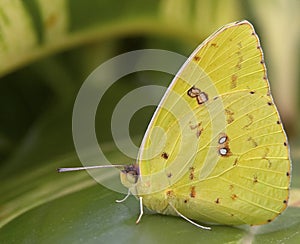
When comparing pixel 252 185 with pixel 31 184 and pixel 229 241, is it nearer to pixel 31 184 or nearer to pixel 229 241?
pixel 229 241

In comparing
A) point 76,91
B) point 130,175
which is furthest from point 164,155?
point 76,91

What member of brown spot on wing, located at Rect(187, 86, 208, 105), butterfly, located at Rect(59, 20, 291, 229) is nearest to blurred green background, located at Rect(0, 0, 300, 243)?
butterfly, located at Rect(59, 20, 291, 229)

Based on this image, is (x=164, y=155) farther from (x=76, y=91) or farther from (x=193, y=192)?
(x=76, y=91)

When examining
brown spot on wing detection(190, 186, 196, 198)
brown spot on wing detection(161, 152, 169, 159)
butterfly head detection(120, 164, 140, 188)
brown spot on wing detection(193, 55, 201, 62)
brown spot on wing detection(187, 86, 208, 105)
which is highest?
brown spot on wing detection(193, 55, 201, 62)

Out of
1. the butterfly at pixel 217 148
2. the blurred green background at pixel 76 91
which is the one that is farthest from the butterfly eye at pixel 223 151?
the blurred green background at pixel 76 91

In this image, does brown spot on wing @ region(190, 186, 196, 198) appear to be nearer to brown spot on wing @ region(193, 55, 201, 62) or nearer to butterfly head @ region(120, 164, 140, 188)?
butterfly head @ region(120, 164, 140, 188)

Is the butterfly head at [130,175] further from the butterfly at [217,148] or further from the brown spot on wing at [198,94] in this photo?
the brown spot on wing at [198,94]

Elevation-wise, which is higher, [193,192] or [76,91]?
[76,91]
